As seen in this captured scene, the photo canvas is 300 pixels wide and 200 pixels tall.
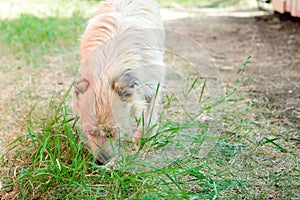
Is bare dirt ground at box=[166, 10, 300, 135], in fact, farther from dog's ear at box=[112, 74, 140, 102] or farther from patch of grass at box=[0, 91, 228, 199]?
dog's ear at box=[112, 74, 140, 102]

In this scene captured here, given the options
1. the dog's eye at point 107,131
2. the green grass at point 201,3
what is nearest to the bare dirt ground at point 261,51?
the green grass at point 201,3

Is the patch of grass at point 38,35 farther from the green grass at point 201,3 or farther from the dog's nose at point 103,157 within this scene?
the green grass at point 201,3

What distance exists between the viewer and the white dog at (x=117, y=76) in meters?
3.00

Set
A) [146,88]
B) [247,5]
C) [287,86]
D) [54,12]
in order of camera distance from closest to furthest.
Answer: [146,88]
[287,86]
[54,12]
[247,5]

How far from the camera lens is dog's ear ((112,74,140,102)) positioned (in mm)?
2998

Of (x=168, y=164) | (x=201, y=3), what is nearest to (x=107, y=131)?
(x=168, y=164)

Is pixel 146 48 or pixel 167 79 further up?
pixel 146 48

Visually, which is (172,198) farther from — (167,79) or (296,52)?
(296,52)

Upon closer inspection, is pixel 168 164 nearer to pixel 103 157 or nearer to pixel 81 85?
pixel 103 157

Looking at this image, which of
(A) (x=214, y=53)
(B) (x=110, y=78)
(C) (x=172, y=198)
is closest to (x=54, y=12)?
(A) (x=214, y=53)

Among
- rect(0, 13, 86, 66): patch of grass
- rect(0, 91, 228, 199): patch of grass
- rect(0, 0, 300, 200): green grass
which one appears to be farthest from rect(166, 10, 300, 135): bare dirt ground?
rect(0, 13, 86, 66): patch of grass

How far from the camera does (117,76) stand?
10.0 ft

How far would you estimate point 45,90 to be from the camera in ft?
16.0

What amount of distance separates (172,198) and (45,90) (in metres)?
2.72
